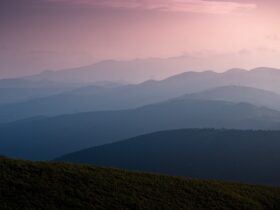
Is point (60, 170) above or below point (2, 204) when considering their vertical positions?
above

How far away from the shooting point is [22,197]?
35.4m

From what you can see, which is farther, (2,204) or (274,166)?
(274,166)

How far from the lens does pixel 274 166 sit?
189 m

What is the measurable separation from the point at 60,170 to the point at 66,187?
15.0 ft

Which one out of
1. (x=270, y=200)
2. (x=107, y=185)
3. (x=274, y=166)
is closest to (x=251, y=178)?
(x=274, y=166)

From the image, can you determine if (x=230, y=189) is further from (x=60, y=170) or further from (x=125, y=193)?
(x=60, y=170)

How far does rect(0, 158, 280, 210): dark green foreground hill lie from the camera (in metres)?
36.2

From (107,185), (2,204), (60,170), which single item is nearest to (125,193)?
(107,185)

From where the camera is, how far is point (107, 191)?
4006cm

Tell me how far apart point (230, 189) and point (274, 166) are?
15229cm

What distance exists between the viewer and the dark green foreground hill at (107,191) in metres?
36.2

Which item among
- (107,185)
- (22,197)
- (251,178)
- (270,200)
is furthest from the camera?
(251,178)

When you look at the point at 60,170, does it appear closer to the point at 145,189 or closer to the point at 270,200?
the point at 145,189

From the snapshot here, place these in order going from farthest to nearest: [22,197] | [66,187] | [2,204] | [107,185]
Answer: [107,185]
[66,187]
[22,197]
[2,204]
